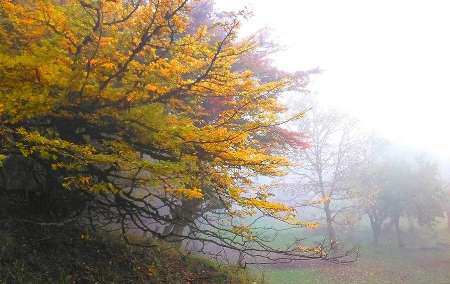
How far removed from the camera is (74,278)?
669 cm

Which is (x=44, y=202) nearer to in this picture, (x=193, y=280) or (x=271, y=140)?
(x=193, y=280)

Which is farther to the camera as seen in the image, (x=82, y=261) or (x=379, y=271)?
(x=379, y=271)

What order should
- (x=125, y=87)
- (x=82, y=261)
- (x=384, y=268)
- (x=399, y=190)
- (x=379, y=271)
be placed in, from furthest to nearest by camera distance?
(x=399, y=190) < (x=384, y=268) < (x=379, y=271) < (x=82, y=261) < (x=125, y=87)

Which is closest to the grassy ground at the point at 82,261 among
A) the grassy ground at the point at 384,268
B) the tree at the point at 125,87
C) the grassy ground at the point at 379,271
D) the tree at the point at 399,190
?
the tree at the point at 125,87

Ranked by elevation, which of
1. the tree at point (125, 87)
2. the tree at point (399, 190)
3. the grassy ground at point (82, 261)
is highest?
the tree at point (399, 190)

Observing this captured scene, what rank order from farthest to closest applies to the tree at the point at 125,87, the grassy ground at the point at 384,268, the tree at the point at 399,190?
the tree at the point at 399,190 < the grassy ground at the point at 384,268 < the tree at the point at 125,87

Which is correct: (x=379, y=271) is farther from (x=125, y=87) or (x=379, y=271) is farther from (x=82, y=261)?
(x=125, y=87)

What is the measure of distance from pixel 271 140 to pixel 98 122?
20.7 ft

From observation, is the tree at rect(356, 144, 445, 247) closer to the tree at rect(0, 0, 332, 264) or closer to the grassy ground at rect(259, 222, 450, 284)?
the grassy ground at rect(259, 222, 450, 284)

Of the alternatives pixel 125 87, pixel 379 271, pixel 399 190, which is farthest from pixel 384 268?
pixel 125 87

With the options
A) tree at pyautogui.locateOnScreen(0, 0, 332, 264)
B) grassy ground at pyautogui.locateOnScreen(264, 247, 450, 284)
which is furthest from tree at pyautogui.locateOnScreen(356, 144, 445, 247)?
tree at pyautogui.locateOnScreen(0, 0, 332, 264)

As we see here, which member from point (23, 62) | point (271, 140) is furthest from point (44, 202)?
point (271, 140)

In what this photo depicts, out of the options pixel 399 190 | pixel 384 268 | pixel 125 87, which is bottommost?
pixel 384 268

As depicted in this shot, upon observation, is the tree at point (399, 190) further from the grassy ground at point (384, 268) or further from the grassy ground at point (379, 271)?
the grassy ground at point (379, 271)
